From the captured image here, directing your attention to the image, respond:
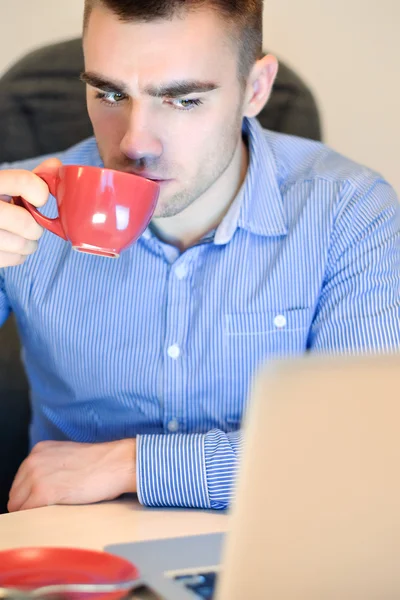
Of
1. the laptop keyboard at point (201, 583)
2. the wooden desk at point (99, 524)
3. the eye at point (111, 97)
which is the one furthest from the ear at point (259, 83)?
the laptop keyboard at point (201, 583)

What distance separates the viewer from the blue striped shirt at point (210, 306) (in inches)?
54.2

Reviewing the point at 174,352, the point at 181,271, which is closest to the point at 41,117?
the point at 181,271

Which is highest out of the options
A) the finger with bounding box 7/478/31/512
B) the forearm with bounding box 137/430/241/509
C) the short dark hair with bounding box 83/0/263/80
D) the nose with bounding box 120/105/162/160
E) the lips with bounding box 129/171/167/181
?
the short dark hair with bounding box 83/0/263/80

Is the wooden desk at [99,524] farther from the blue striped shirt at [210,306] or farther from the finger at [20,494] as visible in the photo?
the blue striped shirt at [210,306]

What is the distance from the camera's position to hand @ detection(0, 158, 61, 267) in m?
1.08

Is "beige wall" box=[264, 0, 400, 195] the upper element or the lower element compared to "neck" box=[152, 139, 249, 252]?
upper

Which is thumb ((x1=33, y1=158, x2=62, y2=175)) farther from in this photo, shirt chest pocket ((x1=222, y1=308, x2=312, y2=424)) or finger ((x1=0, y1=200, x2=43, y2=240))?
shirt chest pocket ((x1=222, y1=308, x2=312, y2=424))

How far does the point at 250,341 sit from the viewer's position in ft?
4.56

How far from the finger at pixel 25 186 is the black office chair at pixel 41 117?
0.64m

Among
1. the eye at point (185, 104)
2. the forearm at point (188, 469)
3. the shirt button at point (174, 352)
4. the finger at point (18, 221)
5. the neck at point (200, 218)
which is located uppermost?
the eye at point (185, 104)

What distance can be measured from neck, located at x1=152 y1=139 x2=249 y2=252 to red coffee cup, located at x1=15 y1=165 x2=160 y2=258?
39 centimetres

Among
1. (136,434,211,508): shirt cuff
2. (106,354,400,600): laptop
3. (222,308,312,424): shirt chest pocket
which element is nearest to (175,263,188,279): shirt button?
(222,308,312,424): shirt chest pocket

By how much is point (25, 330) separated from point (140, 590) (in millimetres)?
876

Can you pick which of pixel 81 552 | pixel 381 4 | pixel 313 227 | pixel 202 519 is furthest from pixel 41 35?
pixel 81 552
